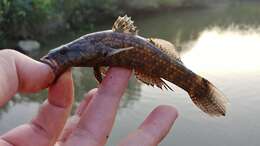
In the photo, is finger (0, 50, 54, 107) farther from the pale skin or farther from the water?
the water

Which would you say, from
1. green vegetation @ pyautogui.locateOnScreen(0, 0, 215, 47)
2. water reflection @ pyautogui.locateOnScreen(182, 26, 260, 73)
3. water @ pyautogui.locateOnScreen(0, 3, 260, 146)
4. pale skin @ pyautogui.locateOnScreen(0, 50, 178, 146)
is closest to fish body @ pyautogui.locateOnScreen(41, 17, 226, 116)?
pale skin @ pyautogui.locateOnScreen(0, 50, 178, 146)

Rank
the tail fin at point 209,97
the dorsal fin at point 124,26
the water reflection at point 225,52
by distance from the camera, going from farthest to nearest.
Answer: the water reflection at point 225,52, the tail fin at point 209,97, the dorsal fin at point 124,26

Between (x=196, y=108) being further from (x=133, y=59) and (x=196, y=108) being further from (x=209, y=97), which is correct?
(x=133, y=59)

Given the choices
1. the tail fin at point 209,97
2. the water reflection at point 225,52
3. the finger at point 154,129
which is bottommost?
the water reflection at point 225,52

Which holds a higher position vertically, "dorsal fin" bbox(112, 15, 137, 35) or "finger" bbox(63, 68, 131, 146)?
"dorsal fin" bbox(112, 15, 137, 35)

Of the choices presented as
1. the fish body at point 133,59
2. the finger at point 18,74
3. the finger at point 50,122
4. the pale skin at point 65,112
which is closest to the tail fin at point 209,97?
the fish body at point 133,59

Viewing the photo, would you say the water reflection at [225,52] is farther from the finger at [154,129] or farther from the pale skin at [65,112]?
the finger at [154,129]

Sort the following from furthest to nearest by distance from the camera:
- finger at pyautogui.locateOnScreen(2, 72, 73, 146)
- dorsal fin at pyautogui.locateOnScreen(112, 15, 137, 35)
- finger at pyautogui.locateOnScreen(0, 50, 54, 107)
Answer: dorsal fin at pyautogui.locateOnScreen(112, 15, 137, 35) → finger at pyautogui.locateOnScreen(2, 72, 73, 146) → finger at pyautogui.locateOnScreen(0, 50, 54, 107)
